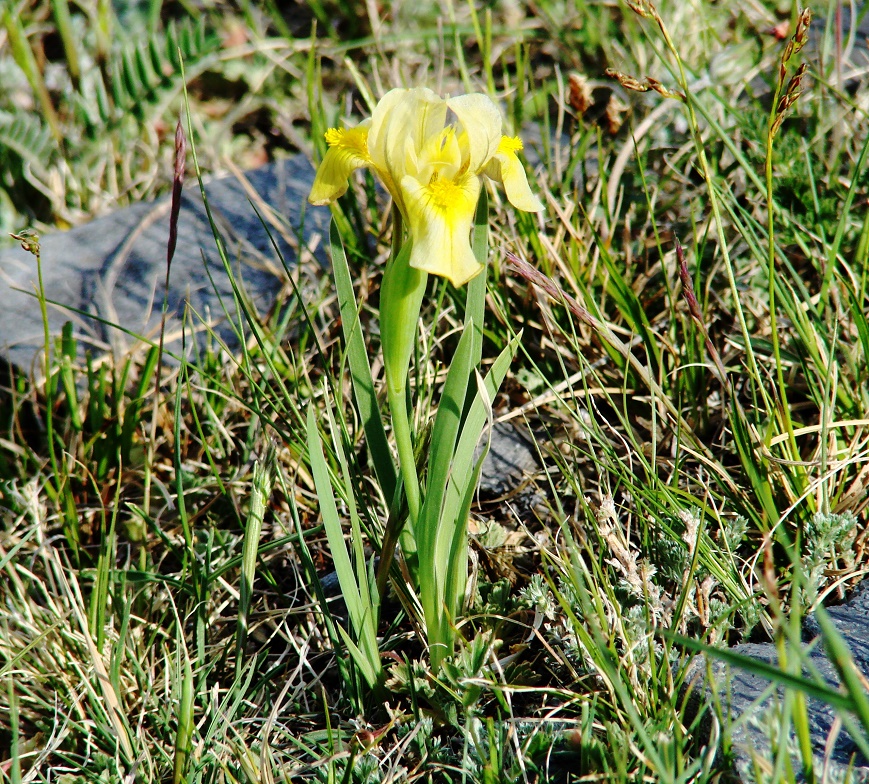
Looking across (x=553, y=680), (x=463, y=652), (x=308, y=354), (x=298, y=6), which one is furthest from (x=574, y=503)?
(x=298, y=6)

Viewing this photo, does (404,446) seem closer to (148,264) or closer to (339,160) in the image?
(339,160)

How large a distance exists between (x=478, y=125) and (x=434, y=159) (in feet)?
0.25

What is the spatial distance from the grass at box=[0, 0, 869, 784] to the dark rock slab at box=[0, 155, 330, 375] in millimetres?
142

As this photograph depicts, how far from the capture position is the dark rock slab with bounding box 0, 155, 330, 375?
78.1 inches

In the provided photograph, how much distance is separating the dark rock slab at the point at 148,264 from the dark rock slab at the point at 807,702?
1448 millimetres

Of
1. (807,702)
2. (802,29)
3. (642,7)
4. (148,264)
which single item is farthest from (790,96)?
(148,264)

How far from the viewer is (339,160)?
1052mm

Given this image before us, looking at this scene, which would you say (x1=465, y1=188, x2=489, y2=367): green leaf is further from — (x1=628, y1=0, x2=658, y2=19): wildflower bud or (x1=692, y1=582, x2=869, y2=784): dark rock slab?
(x1=692, y1=582, x2=869, y2=784): dark rock slab

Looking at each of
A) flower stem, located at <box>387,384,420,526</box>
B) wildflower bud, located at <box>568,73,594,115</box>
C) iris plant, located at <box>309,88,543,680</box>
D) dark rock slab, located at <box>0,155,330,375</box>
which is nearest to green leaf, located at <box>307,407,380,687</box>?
iris plant, located at <box>309,88,543,680</box>

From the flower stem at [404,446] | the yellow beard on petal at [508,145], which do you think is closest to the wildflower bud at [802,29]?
the yellow beard on petal at [508,145]

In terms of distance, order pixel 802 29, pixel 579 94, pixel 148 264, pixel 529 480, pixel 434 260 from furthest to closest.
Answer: pixel 148 264
pixel 579 94
pixel 529 480
pixel 802 29
pixel 434 260

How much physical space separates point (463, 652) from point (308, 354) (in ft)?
3.07

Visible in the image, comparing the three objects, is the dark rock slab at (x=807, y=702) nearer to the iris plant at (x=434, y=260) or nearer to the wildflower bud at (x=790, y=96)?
the iris plant at (x=434, y=260)

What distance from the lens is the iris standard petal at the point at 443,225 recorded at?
91cm
